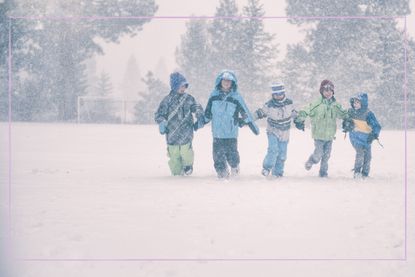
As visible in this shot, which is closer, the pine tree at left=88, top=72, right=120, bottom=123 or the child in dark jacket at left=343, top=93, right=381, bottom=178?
the child in dark jacket at left=343, top=93, right=381, bottom=178

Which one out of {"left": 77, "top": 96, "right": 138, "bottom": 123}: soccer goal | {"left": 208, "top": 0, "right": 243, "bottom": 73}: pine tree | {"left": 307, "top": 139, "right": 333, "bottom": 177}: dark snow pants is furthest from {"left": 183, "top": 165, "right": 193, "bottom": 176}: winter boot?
{"left": 208, "top": 0, "right": 243, "bottom": 73}: pine tree

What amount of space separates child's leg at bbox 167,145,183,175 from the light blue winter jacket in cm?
65

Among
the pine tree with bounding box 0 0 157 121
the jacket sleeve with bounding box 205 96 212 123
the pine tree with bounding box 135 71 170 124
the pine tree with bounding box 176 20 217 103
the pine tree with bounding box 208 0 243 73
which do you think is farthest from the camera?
the pine tree with bounding box 176 20 217 103

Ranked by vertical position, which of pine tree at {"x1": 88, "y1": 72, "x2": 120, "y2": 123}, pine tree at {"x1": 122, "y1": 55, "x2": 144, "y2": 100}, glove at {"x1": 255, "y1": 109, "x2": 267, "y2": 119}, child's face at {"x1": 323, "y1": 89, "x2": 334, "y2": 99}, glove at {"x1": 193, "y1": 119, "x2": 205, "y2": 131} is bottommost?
pine tree at {"x1": 88, "y1": 72, "x2": 120, "y2": 123}

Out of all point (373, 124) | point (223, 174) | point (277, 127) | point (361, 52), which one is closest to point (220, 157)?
point (223, 174)

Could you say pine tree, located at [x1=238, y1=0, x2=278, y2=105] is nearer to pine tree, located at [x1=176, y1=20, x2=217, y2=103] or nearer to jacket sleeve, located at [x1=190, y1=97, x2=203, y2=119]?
pine tree, located at [x1=176, y1=20, x2=217, y2=103]

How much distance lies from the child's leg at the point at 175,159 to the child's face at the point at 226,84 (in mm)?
1106

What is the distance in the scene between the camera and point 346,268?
3504 mm

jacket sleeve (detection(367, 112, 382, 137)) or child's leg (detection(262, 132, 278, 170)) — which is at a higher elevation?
jacket sleeve (detection(367, 112, 382, 137))

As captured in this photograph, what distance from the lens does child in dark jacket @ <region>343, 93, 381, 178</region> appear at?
819cm

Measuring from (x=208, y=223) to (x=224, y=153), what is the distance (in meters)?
3.35

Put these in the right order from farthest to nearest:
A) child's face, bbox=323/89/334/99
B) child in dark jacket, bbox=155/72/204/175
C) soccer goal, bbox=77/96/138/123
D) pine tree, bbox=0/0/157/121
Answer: soccer goal, bbox=77/96/138/123
pine tree, bbox=0/0/157/121
child's face, bbox=323/89/334/99
child in dark jacket, bbox=155/72/204/175

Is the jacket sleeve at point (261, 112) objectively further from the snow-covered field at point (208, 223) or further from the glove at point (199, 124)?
the snow-covered field at point (208, 223)

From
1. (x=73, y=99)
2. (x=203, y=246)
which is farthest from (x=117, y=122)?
(x=203, y=246)
